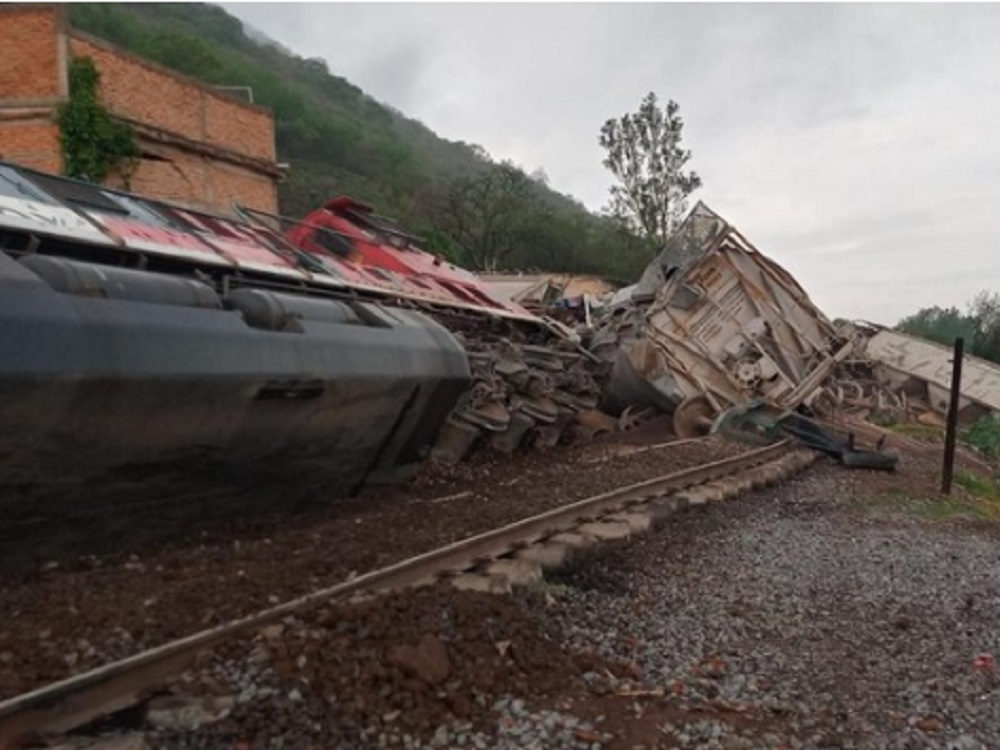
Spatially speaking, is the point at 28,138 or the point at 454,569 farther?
the point at 28,138

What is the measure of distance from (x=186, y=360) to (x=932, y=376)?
21231 mm

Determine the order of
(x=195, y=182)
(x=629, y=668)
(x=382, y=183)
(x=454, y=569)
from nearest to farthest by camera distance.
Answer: (x=629, y=668) → (x=454, y=569) → (x=195, y=182) → (x=382, y=183)

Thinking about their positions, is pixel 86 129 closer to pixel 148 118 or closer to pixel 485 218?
pixel 148 118

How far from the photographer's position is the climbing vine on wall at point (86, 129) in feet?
52.4

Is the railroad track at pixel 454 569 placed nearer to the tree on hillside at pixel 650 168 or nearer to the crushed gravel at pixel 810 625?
the crushed gravel at pixel 810 625

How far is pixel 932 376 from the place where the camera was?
74.1 feet

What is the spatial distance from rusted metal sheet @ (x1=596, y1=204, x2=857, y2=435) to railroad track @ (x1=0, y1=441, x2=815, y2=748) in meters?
3.83

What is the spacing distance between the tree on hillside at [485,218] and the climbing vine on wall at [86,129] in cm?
2791

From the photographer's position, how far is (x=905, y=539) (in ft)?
23.6

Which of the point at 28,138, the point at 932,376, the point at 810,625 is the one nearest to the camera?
the point at 810,625

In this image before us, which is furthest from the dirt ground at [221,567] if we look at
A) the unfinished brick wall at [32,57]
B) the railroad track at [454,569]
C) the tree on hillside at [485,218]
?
the tree on hillside at [485,218]

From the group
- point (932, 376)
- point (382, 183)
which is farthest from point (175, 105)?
point (382, 183)

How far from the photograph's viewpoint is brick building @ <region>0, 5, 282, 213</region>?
15859 millimetres

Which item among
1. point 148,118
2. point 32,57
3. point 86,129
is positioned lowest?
point 86,129
